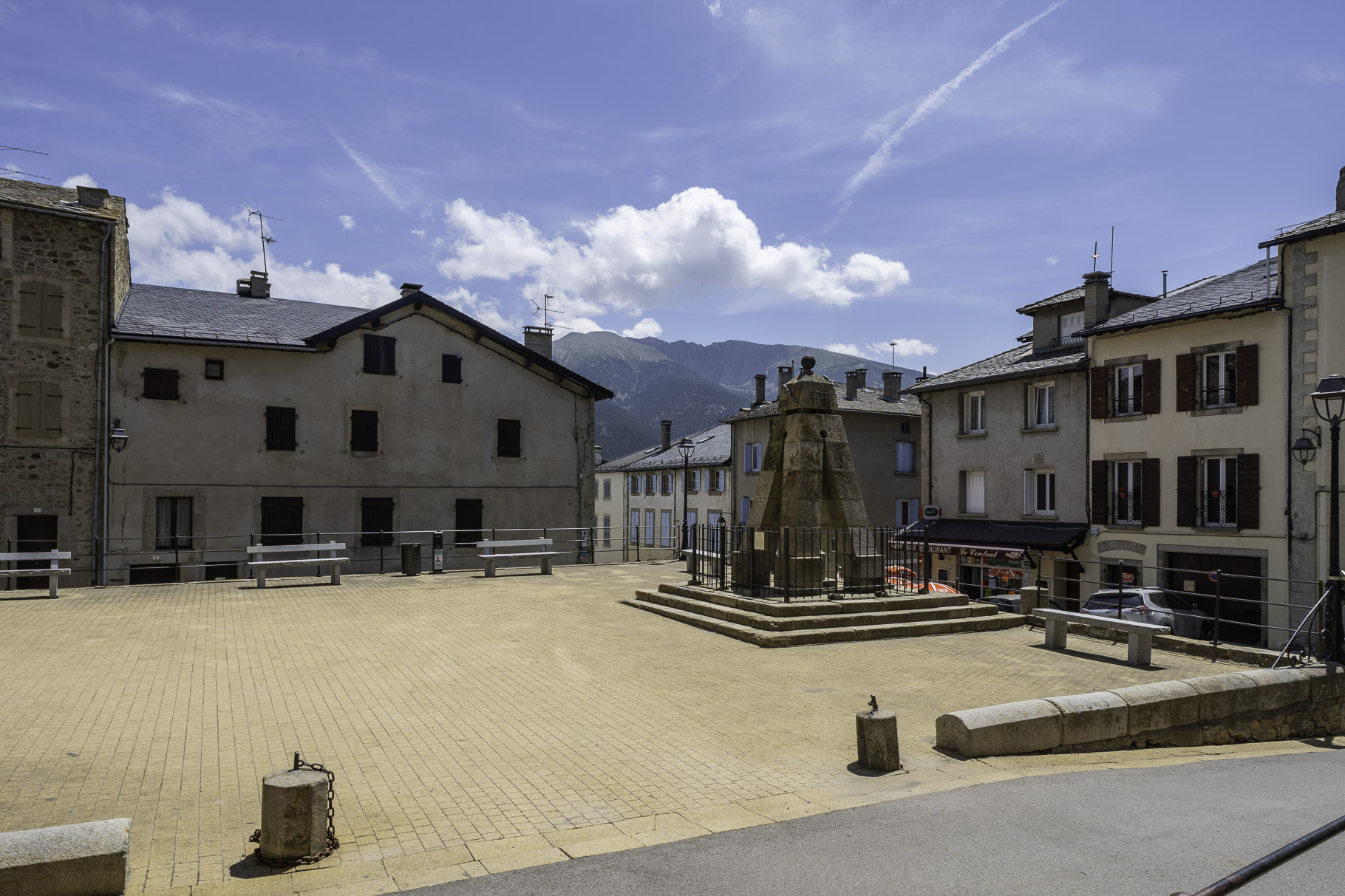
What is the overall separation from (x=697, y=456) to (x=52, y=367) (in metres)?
32.8

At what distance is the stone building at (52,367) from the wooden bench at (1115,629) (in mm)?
20556

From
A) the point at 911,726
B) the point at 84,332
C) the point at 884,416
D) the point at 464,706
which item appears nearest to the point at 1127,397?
the point at 884,416

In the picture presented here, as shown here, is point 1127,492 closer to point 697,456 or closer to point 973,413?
point 973,413

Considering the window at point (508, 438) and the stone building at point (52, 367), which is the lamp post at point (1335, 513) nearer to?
the window at point (508, 438)

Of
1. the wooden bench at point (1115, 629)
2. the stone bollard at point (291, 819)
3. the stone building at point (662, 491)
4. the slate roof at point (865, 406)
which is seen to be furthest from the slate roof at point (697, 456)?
the stone bollard at point (291, 819)

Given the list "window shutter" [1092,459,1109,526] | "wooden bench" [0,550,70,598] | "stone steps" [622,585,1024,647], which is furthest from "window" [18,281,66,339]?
"window shutter" [1092,459,1109,526]

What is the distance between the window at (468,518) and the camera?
2631 centimetres

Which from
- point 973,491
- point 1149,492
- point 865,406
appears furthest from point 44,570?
point 865,406

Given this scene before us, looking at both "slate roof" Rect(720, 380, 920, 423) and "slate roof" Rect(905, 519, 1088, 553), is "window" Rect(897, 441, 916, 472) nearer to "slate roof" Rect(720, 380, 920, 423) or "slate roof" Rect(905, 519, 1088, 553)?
"slate roof" Rect(720, 380, 920, 423)

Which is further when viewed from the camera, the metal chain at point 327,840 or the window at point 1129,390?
the window at point 1129,390

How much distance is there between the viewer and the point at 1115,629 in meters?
12.1

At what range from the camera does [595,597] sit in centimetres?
1634

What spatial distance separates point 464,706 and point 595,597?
25.6 ft

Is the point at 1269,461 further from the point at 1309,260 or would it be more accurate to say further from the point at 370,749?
the point at 370,749
